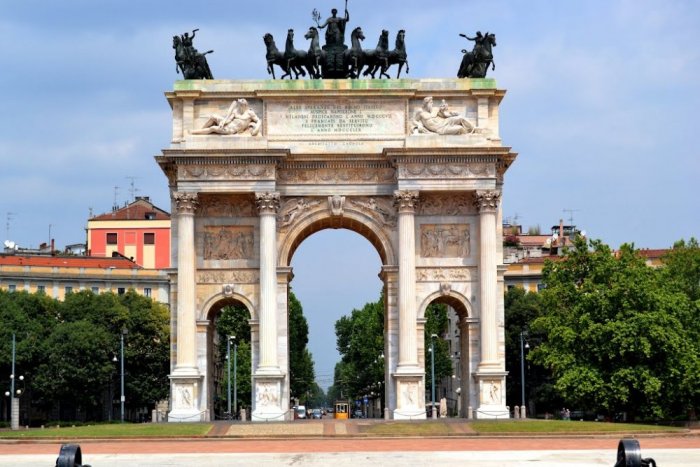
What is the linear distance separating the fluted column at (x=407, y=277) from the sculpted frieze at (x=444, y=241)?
4.48 feet

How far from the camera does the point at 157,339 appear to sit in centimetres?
10362

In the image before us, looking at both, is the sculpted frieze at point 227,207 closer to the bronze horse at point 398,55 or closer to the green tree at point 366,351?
the bronze horse at point 398,55

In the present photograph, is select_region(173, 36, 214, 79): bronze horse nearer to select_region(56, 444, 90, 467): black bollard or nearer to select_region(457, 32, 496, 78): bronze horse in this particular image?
select_region(457, 32, 496, 78): bronze horse

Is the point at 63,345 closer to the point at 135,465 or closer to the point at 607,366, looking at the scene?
the point at 607,366

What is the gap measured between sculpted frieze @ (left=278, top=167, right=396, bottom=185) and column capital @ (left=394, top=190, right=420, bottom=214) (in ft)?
4.44

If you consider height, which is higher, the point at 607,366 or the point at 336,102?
the point at 336,102

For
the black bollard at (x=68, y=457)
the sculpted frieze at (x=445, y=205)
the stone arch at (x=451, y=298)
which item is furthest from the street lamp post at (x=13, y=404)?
the black bollard at (x=68, y=457)

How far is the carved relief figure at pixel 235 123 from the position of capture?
63000 mm

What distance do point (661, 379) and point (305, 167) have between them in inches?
890

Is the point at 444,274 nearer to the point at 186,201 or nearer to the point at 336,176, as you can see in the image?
the point at 336,176

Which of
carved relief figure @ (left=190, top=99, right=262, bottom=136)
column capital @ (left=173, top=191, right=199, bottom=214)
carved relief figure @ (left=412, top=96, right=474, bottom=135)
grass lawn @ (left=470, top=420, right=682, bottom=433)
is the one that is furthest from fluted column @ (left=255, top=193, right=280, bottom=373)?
grass lawn @ (left=470, top=420, right=682, bottom=433)

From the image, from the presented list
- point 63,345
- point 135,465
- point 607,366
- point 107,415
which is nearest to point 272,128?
point 607,366

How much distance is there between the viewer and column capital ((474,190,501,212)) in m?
62.3

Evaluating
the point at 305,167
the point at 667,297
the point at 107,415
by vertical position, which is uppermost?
the point at 305,167
